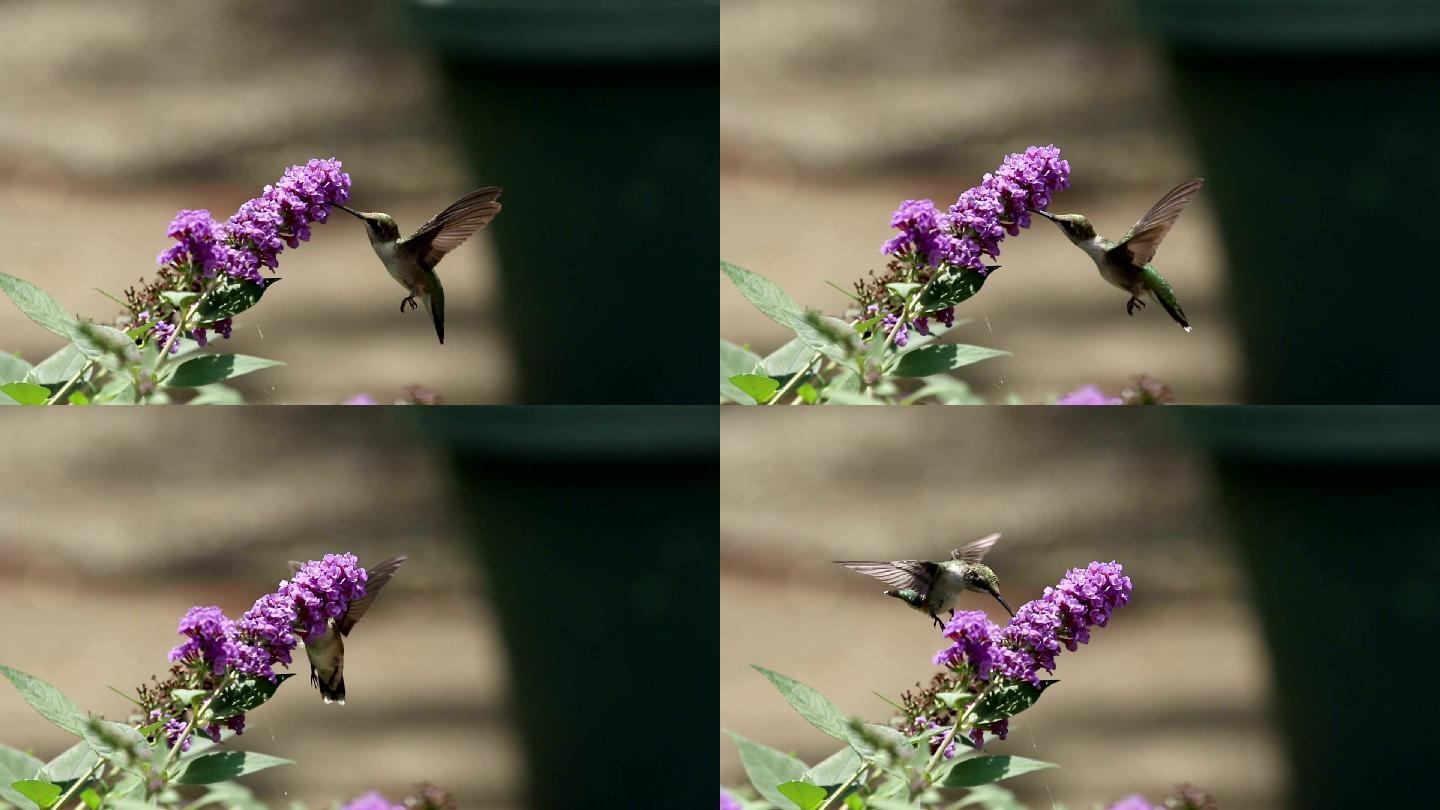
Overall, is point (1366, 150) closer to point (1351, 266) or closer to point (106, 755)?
point (1351, 266)

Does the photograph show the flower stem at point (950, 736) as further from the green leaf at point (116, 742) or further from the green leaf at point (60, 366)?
the green leaf at point (60, 366)

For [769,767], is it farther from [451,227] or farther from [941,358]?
[451,227]

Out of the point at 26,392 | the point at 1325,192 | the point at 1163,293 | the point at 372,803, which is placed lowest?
the point at 372,803

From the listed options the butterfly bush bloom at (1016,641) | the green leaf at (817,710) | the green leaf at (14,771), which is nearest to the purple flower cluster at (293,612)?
the green leaf at (14,771)

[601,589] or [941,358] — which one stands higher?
[941,358]

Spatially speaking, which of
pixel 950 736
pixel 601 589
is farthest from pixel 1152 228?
pixel 601 589

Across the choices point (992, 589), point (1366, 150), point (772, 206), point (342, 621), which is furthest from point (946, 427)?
point (342, 621)
